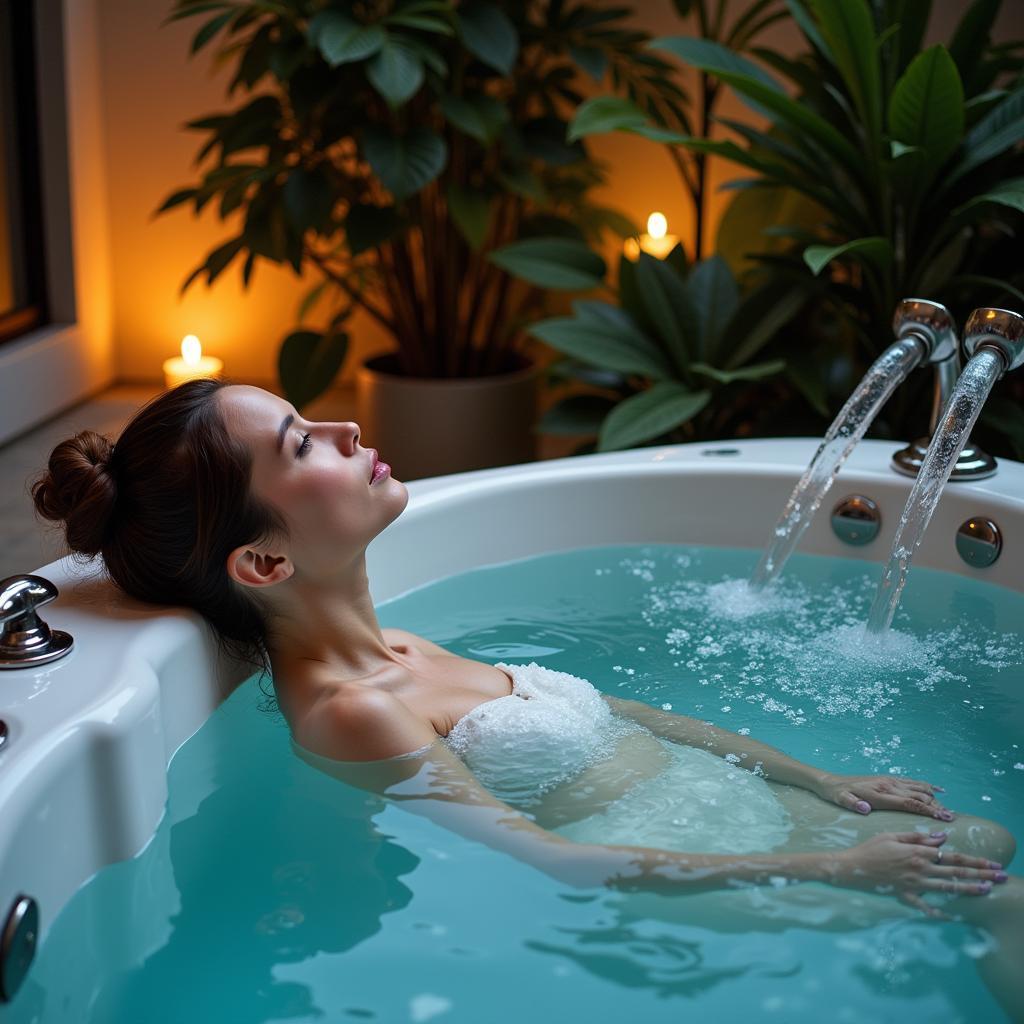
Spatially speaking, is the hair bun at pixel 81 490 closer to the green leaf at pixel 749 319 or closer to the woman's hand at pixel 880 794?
the woman's hand at pixel 880 794

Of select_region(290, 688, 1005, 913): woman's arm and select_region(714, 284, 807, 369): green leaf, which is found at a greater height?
select_region(714, 284, 807, 369): green leaf

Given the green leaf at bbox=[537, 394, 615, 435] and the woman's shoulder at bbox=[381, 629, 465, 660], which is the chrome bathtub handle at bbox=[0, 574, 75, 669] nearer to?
the woman's shoulder at bbox=[381, 629, 465, 660]

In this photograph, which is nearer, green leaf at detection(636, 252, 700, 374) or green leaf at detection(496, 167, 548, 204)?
green leaf at detection(636, 252, 700, 374)

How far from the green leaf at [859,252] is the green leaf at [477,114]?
79 centimetres

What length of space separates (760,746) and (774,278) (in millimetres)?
1355

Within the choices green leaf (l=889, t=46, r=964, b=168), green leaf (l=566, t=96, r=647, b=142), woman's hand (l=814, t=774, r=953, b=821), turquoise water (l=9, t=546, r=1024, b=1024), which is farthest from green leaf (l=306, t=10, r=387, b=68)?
woman's hand (l=814, t=774, r=953, b=821)

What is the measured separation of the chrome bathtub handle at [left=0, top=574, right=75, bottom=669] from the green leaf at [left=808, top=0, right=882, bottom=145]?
162 centimetres

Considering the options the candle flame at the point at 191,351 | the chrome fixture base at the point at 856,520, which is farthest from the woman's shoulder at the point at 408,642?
the candle flame at the point at 191,351

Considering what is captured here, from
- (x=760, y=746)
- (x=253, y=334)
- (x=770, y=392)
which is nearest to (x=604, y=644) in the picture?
(x=760, y=746)

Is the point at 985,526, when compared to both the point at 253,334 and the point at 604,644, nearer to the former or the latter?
Answer: the point at 604,644

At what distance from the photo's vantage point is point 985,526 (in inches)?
73.5

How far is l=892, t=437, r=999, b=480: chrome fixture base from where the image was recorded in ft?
6.27

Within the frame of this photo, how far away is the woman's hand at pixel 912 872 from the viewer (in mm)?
1190

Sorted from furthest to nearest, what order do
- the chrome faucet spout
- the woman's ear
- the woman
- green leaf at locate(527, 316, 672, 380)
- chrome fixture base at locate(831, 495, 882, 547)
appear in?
green leaf at locate(527, 316, 672, 380), chrome fixture base at locate(831, 495, 882, 547), the chrome faucet spout, the woman's ear, the woman
